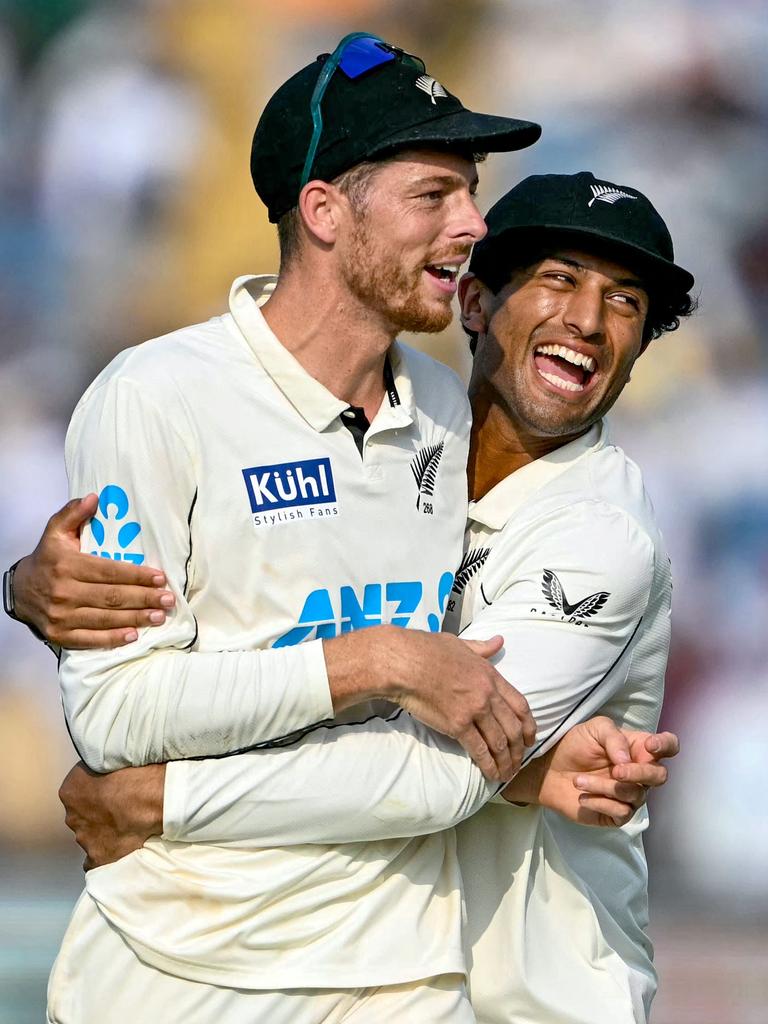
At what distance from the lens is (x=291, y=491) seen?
8.67 feet

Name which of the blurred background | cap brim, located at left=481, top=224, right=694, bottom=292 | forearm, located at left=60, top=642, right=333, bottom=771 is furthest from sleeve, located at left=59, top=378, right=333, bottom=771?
the blurred background

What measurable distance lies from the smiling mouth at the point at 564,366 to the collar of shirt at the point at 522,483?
→ 5.1 inches

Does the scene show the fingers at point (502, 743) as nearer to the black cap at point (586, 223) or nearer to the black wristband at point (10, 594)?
the black wristband at point (10, 594)

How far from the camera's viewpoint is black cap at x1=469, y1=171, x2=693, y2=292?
10.3ft

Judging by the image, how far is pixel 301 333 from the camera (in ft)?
9.20

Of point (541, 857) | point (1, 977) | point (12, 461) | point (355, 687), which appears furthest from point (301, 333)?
point (12, 461)

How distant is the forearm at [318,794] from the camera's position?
8.21 ft

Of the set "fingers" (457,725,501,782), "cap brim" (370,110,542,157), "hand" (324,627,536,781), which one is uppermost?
"cap brim" (370,110,542,157)

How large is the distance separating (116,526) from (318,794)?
1.68 ft

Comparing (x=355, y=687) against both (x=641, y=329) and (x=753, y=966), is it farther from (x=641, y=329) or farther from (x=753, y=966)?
(x=753, y=966)

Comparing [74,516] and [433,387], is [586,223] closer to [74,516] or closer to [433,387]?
[433,387]

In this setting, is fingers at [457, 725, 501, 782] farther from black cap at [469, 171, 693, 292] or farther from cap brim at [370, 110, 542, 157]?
black cap at [469, 171, 693, 292]

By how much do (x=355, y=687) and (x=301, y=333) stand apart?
651 mm

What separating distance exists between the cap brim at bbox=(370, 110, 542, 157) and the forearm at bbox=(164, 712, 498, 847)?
38.0 inches
